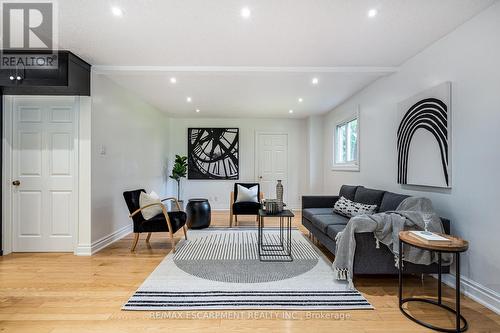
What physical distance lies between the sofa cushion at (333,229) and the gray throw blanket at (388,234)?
0.27 m

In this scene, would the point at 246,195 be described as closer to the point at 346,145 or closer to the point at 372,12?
the point at 346,145

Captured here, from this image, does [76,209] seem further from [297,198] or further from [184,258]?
[297,198]

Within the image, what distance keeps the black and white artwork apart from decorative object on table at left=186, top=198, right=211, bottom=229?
1881 millimetres

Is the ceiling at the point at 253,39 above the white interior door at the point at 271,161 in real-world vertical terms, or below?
above

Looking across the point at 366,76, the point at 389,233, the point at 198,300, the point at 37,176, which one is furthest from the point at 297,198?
the point at 37,176

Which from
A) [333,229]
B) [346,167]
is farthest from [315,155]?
[333,229]

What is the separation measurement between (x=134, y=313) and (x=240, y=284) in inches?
35.9

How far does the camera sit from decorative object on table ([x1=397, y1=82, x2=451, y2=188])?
2.41m

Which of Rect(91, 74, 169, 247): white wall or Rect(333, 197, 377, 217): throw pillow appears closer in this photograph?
Rect(333, 197, 377, 217): throw pillow

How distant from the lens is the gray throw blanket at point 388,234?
218cm

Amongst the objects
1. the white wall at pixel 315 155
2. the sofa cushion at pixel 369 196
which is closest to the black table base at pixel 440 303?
the sofa cushion at pixel 369 196

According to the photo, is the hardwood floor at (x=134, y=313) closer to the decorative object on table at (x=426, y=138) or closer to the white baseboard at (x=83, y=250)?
the white baseboard at (x=83, y=250)

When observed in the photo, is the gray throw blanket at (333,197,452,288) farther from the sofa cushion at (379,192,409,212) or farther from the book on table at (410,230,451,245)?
the sofa cushion at (379,192,409,212)

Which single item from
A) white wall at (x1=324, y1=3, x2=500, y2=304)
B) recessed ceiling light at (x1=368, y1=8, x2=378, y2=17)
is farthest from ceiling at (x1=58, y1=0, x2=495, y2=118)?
white wall at (x1=324, y1=3, x2=500, y2=304)
